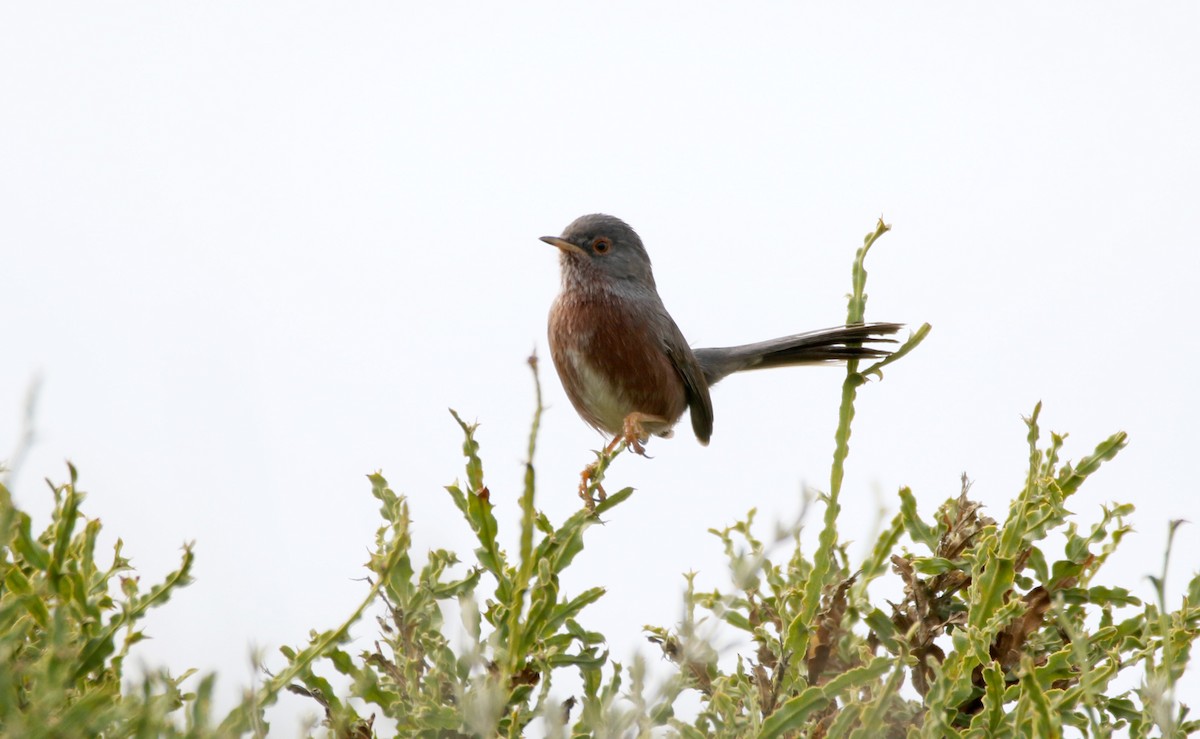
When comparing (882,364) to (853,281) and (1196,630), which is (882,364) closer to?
(853,281)

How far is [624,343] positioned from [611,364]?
15cm

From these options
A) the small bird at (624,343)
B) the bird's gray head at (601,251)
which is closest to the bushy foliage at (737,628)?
the small bird at (624,343)

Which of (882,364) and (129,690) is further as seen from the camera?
(882,364)

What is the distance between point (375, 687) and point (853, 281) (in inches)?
45.2

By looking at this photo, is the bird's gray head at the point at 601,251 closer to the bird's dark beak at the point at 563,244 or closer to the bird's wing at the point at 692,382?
the bird's dark beak at the point at 563,244

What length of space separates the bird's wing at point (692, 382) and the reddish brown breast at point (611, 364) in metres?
0.06

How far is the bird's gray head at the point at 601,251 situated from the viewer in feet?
21.3

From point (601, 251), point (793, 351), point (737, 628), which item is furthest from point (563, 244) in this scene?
point (737, 628)

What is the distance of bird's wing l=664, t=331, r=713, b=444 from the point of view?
633cm

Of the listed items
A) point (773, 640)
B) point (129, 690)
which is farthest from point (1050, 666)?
point (129, 690)

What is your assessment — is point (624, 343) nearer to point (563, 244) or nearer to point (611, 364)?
point (611, 364)

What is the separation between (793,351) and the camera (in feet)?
22.0

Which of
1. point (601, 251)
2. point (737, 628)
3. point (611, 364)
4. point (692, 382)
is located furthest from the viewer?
point (601, 251)

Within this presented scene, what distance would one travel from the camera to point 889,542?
7.42ft
